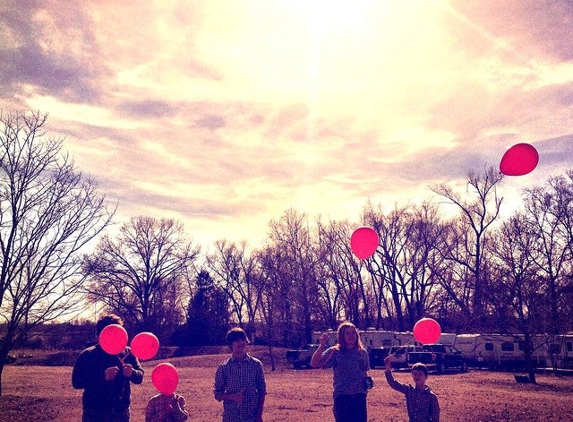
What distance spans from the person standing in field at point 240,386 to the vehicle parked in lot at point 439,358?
2473 cm

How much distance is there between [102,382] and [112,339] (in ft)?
1.28

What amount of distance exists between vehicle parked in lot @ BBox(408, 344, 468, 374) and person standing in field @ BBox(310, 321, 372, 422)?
2407 cm

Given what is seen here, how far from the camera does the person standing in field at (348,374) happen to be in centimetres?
526

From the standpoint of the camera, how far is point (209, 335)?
5528cm

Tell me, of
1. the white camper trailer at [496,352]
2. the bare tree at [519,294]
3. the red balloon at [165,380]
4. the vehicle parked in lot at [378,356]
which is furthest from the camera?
the vehicle parked in lot at [378,356]

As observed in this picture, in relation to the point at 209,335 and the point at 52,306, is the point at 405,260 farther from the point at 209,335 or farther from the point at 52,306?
the point at 52,306

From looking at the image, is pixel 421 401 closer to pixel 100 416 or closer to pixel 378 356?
pixel 100 416

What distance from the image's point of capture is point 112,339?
15.7 ft

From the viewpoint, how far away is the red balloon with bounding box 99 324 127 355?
15.6ft

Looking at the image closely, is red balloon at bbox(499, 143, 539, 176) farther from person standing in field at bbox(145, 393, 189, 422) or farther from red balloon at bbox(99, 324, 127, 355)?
red balloon at bbox(99, 324, 127, 355)

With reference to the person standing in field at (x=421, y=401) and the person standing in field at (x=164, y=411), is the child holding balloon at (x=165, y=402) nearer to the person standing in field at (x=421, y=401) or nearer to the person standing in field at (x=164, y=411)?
the person standing in field at (x=164, y=411)

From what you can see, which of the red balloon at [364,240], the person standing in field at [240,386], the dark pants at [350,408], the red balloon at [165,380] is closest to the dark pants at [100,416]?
the red balloon at [165,380]

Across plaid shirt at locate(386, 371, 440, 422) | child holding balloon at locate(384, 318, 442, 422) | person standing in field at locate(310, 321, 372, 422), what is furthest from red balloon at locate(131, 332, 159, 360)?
plaid shirt at locate(386, 371, 440, 422)

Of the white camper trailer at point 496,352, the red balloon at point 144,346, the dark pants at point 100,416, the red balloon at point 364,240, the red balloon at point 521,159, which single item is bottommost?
the white camper trailer at point 496,352
